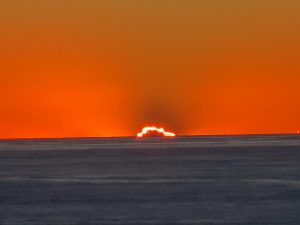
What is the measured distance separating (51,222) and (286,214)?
5512mm

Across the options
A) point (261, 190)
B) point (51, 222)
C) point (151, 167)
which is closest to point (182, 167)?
point (151, 167)

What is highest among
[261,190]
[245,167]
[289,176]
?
[245,167]

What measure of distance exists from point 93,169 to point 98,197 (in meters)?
17.8

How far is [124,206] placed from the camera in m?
33.6

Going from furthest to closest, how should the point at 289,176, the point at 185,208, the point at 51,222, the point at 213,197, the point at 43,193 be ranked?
1. the point at 289,176
2. the point at 43,193
3. the point at 213,197
4. the point at 185,208
5. the point at 51,222

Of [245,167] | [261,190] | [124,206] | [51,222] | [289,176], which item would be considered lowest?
[51,222]

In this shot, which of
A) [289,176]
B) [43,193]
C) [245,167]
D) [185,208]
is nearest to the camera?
[185,208]

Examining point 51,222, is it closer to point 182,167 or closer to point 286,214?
point 286,214

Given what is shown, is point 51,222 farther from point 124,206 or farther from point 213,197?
point 213,197

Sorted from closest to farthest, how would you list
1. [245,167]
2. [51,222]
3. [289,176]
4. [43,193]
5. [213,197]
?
[51,222] < [213,197] < [43,193] < [289,176] < [245,167]

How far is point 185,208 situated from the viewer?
3272 cm

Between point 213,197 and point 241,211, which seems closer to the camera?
point 241,211

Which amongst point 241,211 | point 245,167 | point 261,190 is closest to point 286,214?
point 241,211

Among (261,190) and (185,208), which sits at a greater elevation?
(261,190)
